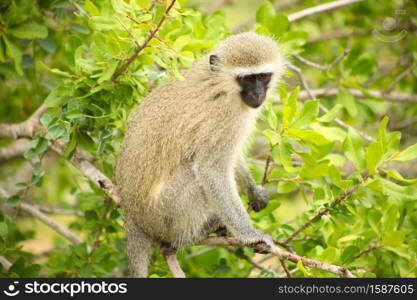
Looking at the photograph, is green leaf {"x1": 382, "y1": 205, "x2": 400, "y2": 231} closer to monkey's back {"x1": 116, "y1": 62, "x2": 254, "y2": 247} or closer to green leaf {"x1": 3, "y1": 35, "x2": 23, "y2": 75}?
monkey's back {"x1": 116, "y1": 62, "x2": 254, "y2": 247}

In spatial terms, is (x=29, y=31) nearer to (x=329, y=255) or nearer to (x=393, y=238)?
(x=329, y=255)

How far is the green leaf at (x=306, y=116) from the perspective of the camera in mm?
4344

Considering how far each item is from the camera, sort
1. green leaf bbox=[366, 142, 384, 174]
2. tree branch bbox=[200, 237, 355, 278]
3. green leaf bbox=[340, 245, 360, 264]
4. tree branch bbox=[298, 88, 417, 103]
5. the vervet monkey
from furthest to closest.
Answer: tree branch bbox=[298, 88, 417, 103] → the vervet monkey → green leaf bbox=[340, 245, 360, 264] → green leaf bbox=[366, 142, 384, 174] → tree branch bbox=[200, 237, 355, 278]

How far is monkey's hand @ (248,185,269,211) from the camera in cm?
542

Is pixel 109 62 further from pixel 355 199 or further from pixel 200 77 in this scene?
pixel 355 199

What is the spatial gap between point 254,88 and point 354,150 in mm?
961

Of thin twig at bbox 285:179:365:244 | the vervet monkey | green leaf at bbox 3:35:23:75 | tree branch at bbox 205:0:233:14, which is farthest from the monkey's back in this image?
tree branch at bbox 205:0:233:14

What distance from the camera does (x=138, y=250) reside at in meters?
4.88

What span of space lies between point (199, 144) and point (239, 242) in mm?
864

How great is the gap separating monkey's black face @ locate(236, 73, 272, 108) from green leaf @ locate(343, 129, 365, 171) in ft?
2.62

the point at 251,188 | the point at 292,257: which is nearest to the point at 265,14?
the point at 251,188

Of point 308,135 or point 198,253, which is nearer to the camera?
point 308,135

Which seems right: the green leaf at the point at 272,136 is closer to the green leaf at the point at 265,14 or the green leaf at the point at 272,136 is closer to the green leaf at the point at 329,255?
the green leaf at the point at 329,255

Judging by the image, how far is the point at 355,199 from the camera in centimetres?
444
